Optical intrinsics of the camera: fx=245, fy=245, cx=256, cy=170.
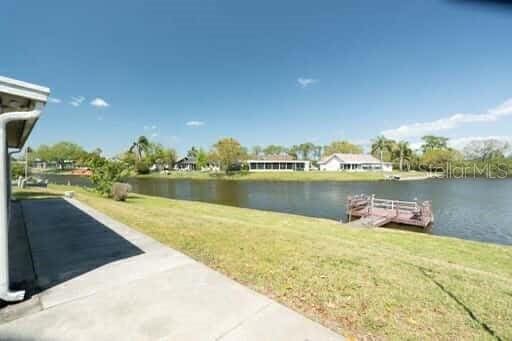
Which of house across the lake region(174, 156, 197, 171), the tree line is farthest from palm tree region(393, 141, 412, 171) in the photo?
house across the lake region(174, 156, 197, 171)

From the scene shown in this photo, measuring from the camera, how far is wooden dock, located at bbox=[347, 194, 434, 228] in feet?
45.0

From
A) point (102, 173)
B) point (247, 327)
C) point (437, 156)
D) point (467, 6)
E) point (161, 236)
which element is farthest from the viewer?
point (437, 156)

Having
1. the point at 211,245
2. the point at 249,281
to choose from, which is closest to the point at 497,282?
the point at 249,281

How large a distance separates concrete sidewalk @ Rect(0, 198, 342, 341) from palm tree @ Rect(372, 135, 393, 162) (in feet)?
263

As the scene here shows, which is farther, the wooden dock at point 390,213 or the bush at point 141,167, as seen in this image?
the bush at point 141,167

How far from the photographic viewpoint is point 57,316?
264 centimetres

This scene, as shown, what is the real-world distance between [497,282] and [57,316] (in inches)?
247

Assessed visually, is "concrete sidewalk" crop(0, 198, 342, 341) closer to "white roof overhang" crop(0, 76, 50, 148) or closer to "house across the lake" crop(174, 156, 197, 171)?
"white roof overhang" crop(0, 76, 50, 148)

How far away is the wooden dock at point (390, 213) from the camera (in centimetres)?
1370

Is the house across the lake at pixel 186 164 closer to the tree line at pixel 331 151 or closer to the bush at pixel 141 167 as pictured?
the tree line at pixel 331 151

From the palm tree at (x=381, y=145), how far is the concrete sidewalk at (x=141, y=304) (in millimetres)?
80193

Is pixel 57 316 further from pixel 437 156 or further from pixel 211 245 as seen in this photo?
pixel 437 156

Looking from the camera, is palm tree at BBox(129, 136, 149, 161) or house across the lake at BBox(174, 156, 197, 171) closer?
palm tree at BBox(129, 136, 149, 161)

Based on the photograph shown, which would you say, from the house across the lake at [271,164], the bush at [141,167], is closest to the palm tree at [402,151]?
the house across the lake at [271,164]
